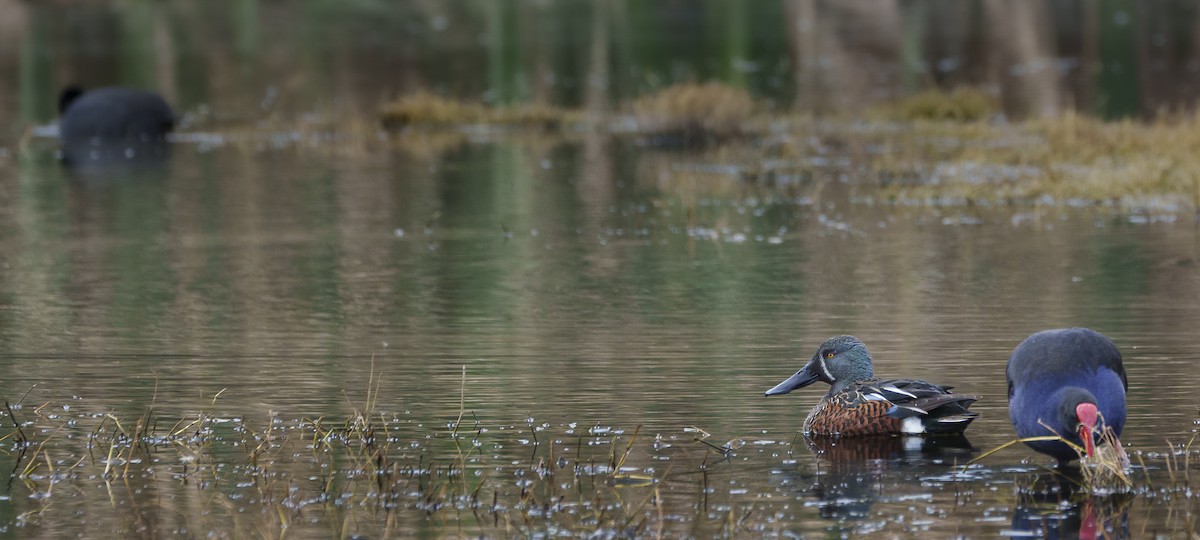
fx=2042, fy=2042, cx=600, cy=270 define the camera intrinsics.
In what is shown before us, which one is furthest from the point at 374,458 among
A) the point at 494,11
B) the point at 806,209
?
the point at 494,11

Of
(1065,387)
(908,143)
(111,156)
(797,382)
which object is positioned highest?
(1065,387)

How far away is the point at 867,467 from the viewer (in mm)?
9750

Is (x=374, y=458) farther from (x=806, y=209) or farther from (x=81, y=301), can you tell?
(x=806, y=209)

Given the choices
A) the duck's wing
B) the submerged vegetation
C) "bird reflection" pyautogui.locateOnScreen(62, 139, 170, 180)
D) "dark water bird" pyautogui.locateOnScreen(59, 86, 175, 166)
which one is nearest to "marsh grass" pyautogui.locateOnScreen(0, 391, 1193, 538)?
the submerged vegetation

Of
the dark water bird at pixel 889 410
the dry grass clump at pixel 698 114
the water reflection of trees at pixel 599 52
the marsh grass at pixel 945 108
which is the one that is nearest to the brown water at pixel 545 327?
the dark water bird at pixel 889 410

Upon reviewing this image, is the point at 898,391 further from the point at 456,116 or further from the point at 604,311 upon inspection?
the point at 456,116

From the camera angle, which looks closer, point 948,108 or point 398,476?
point 398,476

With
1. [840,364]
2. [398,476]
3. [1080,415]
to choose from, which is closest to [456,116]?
[840,364]

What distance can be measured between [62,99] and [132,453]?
25.3 metres

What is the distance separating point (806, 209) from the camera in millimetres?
22094

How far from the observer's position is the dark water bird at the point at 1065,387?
9.28 metres

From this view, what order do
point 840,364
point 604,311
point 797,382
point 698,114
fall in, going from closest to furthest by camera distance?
1. point 840,364
2. point 797,382
3. point 604,311
4. point 698,114

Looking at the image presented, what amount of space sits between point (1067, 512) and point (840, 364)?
2.28 meters

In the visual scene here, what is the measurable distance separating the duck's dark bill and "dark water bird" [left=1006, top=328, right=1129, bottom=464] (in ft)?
4.72
